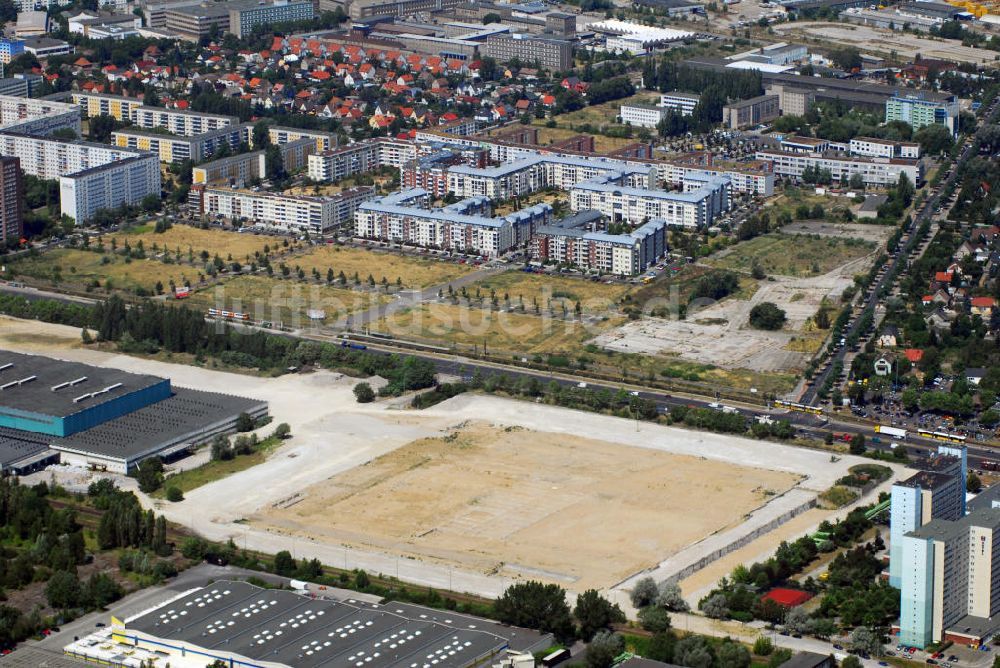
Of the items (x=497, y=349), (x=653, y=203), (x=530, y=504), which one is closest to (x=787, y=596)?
(x=530, y=504)

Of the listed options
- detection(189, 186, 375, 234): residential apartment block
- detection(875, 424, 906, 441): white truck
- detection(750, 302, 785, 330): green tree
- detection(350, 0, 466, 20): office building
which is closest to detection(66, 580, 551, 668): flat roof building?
detection(875, 424, 906, 441): white truck

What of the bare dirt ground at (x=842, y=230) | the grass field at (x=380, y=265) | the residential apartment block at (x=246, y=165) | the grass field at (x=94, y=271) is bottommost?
the grass field at (x=94, y=271)

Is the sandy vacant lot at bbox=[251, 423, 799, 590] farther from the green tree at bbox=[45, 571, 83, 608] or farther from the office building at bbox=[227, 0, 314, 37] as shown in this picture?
the office building at bbox=[227, 0, 314, 37]

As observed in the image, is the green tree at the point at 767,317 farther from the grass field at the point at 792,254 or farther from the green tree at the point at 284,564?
the green tree at the point at 284,564

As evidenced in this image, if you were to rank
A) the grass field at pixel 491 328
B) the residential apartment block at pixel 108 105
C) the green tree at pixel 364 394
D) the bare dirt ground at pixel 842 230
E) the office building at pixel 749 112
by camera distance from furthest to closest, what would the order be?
1. the office building at pixel 749 112
2. the residential apartment block at pixel 108 105
3. the bare dirt ground at pixel 842 230
4. the grass field at pixel 491 328
5. the green tree at pixel 364 394

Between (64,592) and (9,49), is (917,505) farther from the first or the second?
(9,49)

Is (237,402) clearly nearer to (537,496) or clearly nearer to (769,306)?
(537,496)

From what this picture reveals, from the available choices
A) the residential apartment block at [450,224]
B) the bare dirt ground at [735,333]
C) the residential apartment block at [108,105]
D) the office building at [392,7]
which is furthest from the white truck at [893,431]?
the office building at [392,7]
